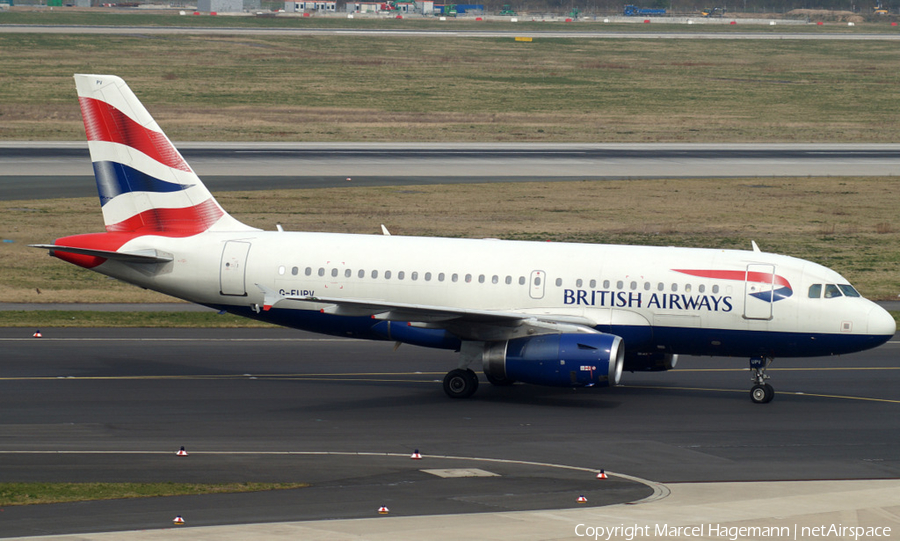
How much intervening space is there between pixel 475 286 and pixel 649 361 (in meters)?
5.65

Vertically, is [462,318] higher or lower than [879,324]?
higher

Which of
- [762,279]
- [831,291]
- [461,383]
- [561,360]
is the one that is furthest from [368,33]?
[561,360]

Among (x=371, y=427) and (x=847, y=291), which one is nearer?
(x=371, y=427)

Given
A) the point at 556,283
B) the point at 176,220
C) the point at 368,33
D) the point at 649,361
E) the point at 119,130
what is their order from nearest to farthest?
the point at 556,283 → the point at 649,361 → the point at 119,130 → the point at 176,220 → the point at 368,33

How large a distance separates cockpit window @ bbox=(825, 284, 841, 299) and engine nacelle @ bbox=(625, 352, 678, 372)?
4.73 metres

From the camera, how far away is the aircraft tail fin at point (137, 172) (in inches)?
1371

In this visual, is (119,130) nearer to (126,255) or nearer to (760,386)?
(126,255)

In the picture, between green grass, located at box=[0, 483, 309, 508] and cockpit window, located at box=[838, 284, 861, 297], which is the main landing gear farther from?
green grass, located at box=[0, 483, 309, 508]

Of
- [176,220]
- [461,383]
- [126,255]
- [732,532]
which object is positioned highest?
[176,220]

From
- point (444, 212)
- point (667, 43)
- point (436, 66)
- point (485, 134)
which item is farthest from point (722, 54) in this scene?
point (444, 212)

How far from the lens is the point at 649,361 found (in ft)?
108

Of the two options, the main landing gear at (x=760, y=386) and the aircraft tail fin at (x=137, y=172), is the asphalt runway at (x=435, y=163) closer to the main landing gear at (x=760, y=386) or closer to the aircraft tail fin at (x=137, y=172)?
the aircraft tail fin at (x=137, y=172)

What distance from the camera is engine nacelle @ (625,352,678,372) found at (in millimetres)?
32812

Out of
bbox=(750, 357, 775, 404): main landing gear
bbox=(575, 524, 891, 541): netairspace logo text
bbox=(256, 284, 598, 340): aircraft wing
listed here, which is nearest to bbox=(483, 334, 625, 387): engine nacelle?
bbox=(256, 284, 598, 340): aircraft wing
